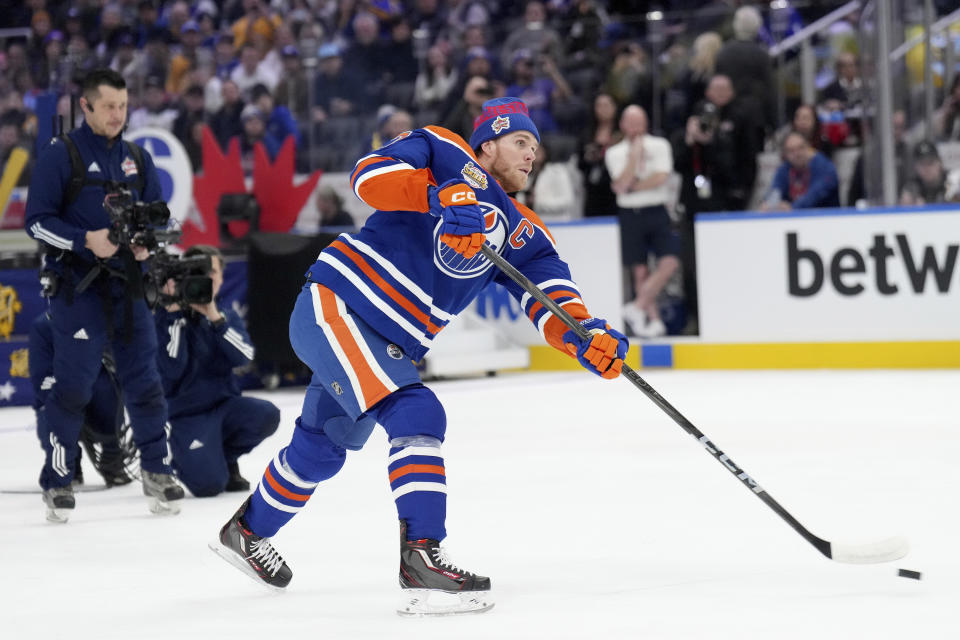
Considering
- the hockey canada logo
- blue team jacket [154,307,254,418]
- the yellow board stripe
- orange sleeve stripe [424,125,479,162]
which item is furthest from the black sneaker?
the yellow board stripe

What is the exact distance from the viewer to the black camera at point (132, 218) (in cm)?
468

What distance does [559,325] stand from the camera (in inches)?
143

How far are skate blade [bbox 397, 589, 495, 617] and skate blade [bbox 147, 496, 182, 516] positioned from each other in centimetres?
175

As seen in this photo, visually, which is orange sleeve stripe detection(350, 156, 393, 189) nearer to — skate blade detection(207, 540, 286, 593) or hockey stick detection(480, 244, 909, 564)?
hockey stick detection(480, 244, 909, 564)

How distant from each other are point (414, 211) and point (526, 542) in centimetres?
120

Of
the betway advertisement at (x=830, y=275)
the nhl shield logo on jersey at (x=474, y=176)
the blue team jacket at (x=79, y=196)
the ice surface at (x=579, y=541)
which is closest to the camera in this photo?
the ice surface at (x=579, y=541)

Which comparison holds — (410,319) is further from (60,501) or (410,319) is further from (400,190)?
(60,501)

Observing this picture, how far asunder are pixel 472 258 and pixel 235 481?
2.20 metres

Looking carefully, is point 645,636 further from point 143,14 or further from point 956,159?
point 143,14

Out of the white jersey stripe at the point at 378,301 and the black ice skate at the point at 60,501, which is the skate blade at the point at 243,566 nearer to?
the white jersey stripe at the point at 378,301

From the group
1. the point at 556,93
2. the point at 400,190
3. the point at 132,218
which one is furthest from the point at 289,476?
the point at 556,93

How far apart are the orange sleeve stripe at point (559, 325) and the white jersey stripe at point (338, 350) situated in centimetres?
59

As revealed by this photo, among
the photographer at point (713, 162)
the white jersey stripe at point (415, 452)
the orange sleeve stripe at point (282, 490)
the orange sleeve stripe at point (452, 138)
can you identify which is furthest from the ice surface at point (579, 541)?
the photographer at point (713, 162)

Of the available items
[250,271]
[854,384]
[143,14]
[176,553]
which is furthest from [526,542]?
[143,14]
